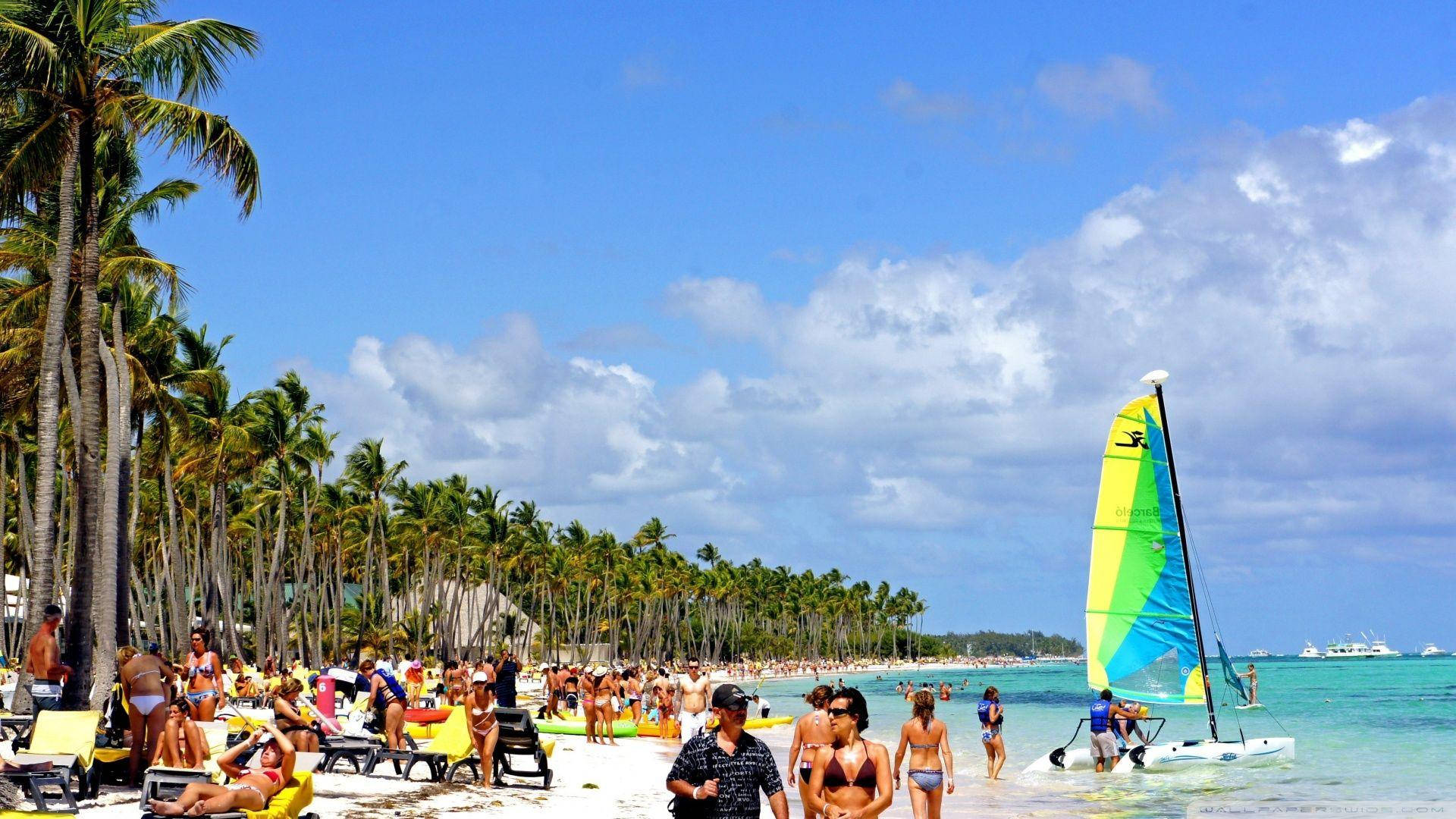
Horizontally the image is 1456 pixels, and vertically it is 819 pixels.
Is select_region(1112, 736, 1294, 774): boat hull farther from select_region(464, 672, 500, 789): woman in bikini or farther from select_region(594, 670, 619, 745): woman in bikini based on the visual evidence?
select_region(464, 672, 500, 789): woman in bikini

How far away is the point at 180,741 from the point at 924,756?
7722mm

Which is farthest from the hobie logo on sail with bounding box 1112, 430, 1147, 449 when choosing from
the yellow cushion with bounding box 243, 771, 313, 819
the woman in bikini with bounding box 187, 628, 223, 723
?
the yellow cushion with bounding box 243, 771, 313, 819

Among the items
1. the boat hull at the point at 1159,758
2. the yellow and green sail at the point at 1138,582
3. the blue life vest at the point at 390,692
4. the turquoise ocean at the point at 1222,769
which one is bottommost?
the turquoise ocean at the point at 1222,769

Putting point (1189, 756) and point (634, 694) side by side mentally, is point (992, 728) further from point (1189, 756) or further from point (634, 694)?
point (634, 694)

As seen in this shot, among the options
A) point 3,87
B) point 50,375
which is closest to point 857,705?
point 50,375

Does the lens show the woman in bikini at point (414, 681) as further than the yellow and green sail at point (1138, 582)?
Yes

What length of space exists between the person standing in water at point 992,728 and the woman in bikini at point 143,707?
12247 millimetres

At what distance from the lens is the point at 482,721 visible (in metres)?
16.1

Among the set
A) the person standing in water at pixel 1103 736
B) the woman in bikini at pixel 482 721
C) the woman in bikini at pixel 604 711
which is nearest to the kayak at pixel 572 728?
the woman in bikini at pixel 604 711

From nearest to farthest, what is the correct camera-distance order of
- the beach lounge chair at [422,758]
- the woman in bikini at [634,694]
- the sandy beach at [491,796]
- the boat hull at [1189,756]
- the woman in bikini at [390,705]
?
the sandy beach at [491,796], the beach lounge chair at [422,758], the woman in bikini at [390,705], the boat hull at [1189,756], the woman in bikini at [634,694]

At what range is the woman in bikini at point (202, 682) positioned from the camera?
17.9 m

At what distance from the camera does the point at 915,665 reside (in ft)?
593

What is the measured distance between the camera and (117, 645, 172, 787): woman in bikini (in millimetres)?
12703

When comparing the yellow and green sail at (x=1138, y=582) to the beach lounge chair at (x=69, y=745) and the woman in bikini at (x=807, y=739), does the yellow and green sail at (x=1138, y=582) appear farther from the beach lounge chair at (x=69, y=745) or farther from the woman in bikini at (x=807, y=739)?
the beach lounge chair at (x=69, y=745)
